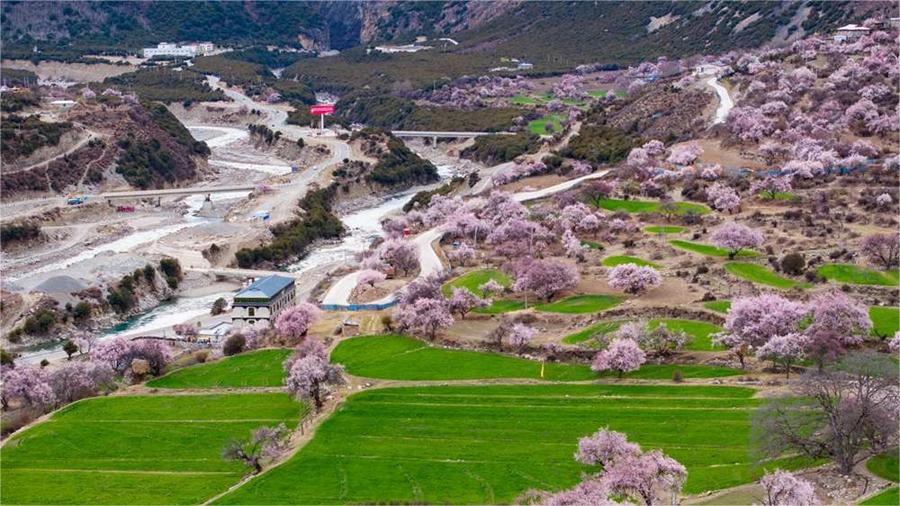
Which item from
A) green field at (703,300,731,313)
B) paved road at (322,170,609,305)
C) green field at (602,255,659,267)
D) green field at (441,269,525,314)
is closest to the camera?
green field at (703,300,731,313)

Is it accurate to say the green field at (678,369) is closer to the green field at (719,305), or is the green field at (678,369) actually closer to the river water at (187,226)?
the green field at (719,305)

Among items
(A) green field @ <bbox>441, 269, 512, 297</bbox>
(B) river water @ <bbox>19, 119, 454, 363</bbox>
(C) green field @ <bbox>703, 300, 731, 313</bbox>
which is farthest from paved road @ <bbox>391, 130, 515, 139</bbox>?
(C) green field @ <bbox>703, 300, 731, 313</bbox>

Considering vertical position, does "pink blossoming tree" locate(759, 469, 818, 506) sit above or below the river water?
above

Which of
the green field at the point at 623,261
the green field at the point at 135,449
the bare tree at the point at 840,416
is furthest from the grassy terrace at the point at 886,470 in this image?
the green field at the point at 623,261

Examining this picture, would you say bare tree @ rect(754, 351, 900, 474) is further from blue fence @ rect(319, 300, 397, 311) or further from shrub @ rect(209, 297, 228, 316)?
shrub @ rect(209, 297, 228, 316)

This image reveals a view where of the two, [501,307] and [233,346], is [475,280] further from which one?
[233,346]

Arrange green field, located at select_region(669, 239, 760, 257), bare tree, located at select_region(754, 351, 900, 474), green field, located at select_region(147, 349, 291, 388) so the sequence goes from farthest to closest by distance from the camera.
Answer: green field, located at select_region(669, 239, 760, 257)
green field, located at select_region(147, 349, 291, 388)
bare tree, located at select_region(754, 351, 900, 474)

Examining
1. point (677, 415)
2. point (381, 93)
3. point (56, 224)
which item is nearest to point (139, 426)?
point (677, 415)
